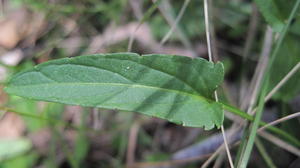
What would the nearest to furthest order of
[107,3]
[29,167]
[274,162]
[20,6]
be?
[274,162], [29,167], [107,3], [20,6]

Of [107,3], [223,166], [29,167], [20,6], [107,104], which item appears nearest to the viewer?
[107,104]

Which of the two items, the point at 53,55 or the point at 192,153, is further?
the point at 53,55

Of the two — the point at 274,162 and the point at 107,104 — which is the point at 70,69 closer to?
the point at 107,104

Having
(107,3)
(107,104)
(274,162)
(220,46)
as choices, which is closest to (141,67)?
(107,104)

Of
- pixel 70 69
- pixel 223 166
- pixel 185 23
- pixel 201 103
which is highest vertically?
pixel 185 23

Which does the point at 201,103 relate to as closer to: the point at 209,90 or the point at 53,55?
the point at 209,90

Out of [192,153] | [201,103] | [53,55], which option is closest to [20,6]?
[53,55]

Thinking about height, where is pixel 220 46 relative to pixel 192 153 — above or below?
above
